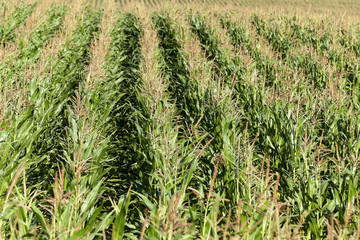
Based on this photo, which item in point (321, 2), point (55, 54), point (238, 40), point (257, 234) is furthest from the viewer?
point (321, 2)

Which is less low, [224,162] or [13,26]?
[13,26]

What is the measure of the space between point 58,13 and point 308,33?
1049cm

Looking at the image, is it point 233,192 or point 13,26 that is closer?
point 233,192

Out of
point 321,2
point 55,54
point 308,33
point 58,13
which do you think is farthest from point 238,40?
point 321,2

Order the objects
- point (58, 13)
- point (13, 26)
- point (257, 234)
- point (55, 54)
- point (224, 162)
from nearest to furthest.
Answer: point (257, 234), point (224, 162), point (55, 54), point (13, 26), point (58, 13)

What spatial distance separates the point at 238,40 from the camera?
11000mm

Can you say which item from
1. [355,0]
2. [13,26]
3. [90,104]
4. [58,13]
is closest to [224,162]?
[90,104]

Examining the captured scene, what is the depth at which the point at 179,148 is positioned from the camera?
3633mm

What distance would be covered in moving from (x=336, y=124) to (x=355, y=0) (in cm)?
4097

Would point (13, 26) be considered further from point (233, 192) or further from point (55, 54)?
point (233, 192)

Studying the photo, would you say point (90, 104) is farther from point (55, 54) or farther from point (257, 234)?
point (257, 234)

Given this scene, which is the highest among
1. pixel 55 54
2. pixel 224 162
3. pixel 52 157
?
pixel 55 54

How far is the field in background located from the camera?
2328 mm

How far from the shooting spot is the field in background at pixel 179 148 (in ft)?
7.64
